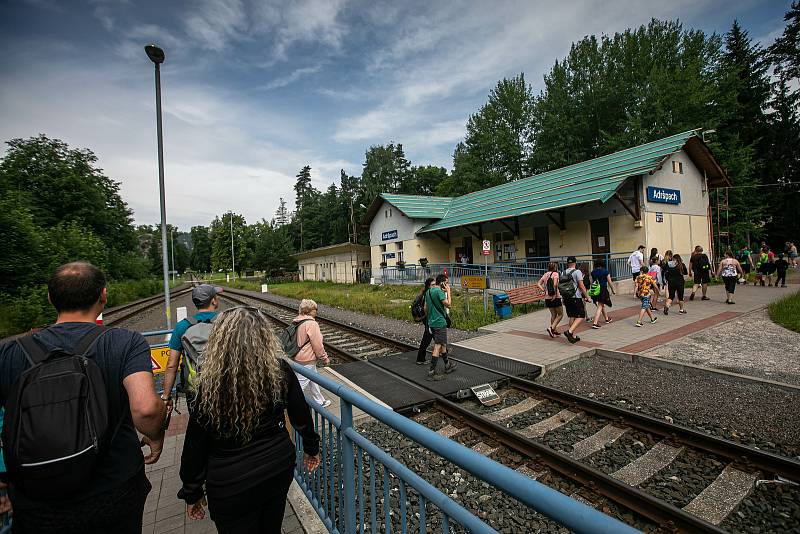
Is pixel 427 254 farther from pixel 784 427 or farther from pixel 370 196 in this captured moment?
pixel 370 196

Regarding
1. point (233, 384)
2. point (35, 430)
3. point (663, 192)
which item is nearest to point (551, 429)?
point (233, 384)

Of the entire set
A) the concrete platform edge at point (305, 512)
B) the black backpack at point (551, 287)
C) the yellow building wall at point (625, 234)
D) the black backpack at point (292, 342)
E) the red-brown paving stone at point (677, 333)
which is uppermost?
the yellow building wall at point (625, 234)

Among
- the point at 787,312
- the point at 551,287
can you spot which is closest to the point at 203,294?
the point at 551,287

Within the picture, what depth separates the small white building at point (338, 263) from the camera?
3762 cm

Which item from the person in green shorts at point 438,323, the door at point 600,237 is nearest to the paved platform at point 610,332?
the person in green shorts at point 438,323

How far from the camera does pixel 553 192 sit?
73.5 feet

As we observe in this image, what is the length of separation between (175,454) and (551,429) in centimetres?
495

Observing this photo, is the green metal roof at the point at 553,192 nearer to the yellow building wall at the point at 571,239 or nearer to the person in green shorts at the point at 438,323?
the yellow building wall at the point at 571,239

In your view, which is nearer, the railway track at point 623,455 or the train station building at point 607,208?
the railway track at point 623,455

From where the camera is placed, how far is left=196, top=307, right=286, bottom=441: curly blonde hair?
1988mm

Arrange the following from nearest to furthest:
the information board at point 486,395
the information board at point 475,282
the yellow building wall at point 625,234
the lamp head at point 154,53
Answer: the information board at point 486,395
the lamp head at point 154,53
the information board at point 475,282
the yellow building wall at point 625,234

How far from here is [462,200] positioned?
33.8m

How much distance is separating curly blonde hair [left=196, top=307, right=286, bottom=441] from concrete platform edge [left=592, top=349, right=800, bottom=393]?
7851 mm

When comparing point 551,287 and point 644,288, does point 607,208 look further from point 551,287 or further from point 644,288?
point 551,287
